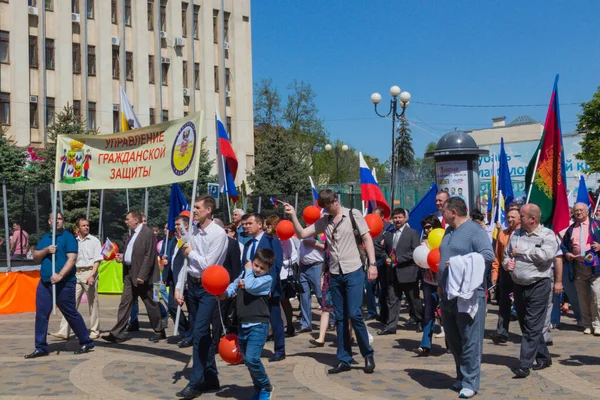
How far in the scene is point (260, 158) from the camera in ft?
152

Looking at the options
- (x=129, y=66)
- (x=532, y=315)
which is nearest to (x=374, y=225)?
(x=532, y=315)

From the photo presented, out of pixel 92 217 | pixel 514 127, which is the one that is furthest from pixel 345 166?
pixel 92 217

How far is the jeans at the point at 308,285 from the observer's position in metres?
11.2

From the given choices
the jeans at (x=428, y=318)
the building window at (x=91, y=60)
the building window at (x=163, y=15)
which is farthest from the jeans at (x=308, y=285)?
the building window at (x=163, y=15)

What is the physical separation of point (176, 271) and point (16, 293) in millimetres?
6467

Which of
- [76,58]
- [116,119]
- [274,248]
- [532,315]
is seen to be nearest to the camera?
[532,315]

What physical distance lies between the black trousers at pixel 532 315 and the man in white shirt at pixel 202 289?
3.22 meters

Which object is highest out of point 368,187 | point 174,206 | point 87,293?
point 368,187

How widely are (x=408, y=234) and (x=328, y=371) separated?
3.48 m

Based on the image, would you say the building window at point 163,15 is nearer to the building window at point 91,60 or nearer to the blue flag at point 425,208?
the building window at point 91,60

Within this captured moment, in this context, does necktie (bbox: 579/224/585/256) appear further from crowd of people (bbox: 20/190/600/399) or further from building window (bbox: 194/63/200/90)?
building window (bbox: 194/63/200/90)

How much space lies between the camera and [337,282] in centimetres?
829

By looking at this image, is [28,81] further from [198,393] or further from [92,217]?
[198,393]

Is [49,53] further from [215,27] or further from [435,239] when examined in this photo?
[435,239]
